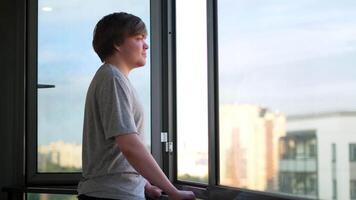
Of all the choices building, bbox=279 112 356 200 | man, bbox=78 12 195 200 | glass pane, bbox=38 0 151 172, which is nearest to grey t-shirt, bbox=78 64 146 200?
man, bbox=78 12 195 200

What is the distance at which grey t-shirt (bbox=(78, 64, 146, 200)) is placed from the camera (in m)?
1.58

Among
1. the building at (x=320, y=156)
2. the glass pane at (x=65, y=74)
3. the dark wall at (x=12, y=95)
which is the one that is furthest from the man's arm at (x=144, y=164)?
the dark wall at (x=12, y=95)

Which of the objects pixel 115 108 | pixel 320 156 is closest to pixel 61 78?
pixel 115 108

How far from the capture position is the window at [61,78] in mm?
3025

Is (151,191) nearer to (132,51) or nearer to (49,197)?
(132,51)

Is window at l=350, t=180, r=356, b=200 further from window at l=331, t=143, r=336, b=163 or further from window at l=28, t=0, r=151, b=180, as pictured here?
window at l=28, t=0, r=151, b=180

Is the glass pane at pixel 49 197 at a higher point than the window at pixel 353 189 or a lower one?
lower

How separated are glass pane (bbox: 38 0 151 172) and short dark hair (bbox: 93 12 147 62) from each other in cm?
130

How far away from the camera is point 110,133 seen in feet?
5.16

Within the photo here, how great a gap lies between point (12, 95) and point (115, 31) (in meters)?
1.56

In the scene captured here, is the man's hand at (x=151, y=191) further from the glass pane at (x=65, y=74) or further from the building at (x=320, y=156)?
the glass pane at (x=65, y=74)

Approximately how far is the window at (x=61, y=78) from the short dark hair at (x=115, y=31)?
51.2 inches

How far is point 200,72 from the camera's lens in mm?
2533

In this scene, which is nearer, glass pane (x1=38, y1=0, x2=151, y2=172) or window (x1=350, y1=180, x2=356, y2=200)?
window (x1=350, y1=180, x2=356, y2=200)
